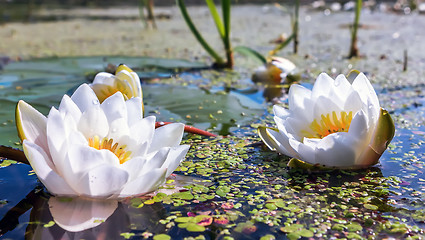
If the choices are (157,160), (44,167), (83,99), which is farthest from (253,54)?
(44,167)

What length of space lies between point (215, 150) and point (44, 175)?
62 centimetres

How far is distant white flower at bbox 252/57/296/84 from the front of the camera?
2475 millimetres

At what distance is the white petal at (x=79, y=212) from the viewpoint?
98 centimetres

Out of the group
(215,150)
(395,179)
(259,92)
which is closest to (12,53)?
(259,92)

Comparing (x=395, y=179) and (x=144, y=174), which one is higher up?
(x=144, y=174)

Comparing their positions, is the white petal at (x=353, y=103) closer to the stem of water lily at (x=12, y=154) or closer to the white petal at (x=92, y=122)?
the white petal at (x=92, y=122)

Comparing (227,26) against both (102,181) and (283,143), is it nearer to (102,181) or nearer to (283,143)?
(283,143)

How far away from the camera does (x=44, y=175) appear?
101cm

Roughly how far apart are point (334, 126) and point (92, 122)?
70 centimetres

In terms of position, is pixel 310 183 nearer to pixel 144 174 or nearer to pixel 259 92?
pixel 144 174

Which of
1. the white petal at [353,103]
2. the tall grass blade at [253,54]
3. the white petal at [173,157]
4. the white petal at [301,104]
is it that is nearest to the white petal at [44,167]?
the white petal at [173,157]

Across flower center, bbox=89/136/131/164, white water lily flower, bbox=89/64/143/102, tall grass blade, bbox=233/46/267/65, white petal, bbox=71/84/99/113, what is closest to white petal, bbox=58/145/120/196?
flower center, bbox=89/136/131/164

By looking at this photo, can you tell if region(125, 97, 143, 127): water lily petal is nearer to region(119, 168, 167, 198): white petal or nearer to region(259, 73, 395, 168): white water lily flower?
region(119, 168, 167, 198): white petal

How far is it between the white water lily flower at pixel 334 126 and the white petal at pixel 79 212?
53cm
